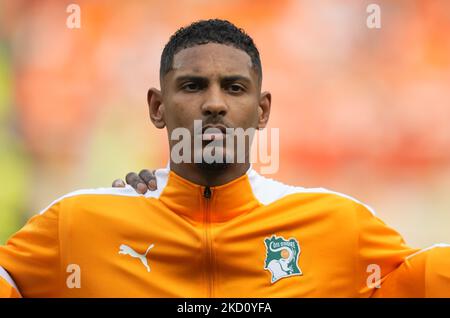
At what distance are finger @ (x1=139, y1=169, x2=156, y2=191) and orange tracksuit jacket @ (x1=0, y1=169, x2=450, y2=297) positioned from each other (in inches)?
4.6

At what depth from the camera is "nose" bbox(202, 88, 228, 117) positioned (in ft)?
8.47

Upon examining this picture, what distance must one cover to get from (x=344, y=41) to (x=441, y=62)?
921 mm

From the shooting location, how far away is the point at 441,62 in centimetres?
702

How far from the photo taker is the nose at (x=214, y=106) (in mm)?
2582

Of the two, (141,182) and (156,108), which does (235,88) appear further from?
(141,182)

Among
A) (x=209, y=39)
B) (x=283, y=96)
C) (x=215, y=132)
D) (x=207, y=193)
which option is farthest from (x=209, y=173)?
(x=283, y=96)

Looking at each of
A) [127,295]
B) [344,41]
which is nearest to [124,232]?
[127,295]

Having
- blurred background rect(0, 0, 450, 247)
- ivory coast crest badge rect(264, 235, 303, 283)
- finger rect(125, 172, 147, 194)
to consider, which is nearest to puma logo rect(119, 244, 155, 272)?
finger rect(125, 172, 147, 194)

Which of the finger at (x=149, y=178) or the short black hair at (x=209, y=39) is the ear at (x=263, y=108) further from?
the finger at (x=149, y=178)

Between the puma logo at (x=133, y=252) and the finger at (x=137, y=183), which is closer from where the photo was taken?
the puma logo at (x=133, y=252)

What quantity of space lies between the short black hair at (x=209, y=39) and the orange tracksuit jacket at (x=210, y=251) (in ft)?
1.57

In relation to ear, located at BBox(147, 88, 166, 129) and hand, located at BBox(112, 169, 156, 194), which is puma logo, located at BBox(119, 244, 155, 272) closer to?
hand, located at BBox(112, 169, 156, 194)

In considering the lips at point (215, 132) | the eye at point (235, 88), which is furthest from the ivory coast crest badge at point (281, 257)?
the eye at point (235, 88)
